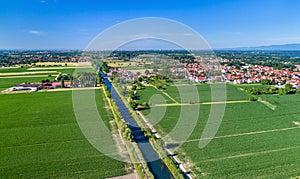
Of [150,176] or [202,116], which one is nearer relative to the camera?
[150,176]

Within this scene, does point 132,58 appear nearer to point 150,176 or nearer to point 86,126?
point 86,126

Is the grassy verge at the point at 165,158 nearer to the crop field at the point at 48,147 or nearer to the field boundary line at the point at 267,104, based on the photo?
the crop field at the point at 48,147

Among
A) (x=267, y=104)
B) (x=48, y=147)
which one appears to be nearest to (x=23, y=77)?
(x=48, y=147)

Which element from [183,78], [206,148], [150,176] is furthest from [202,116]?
[183,78]

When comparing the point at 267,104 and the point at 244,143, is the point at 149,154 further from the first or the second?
the point at 267,104

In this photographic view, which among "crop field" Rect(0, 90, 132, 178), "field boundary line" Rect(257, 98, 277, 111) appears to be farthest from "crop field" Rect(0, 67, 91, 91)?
"field boundary line" Rect(257, 98, 277, 111)
